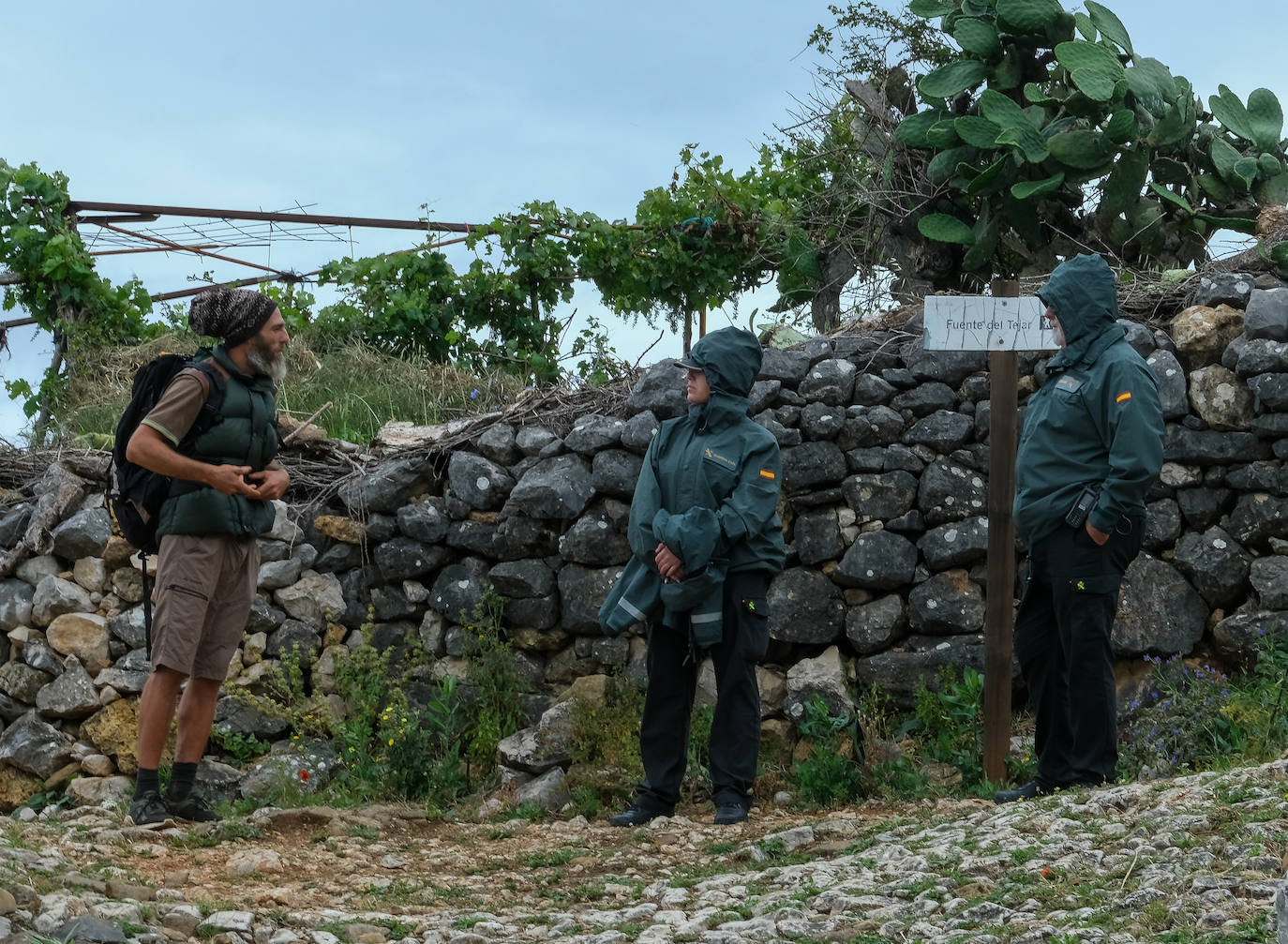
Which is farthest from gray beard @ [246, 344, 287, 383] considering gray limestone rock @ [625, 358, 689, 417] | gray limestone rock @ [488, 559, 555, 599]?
gray limestone rock @ [625, 358, 689, 417]

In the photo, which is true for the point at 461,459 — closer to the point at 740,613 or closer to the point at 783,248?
the point at 740,613

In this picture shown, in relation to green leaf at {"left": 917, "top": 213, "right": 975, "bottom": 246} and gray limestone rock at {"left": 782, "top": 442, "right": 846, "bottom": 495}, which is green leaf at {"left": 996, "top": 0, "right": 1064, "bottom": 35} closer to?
green leaf at {"left": 917, "top": 213, "right": 975, "bottom": 246}

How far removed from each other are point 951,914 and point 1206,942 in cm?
75

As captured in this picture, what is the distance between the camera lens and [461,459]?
23.6 feet

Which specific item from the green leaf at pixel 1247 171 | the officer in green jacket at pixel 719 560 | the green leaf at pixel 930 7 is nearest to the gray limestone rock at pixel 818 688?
the officer in green jacket at pixel 719 560

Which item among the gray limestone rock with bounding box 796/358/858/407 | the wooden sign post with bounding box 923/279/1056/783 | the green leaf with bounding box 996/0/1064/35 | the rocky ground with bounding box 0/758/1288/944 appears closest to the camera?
the rocky ground with bounding box 0/758/1288/944

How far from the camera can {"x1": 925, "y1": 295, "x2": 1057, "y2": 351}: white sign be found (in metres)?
5.75

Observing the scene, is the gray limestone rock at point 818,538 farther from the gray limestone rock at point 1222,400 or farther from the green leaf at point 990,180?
the green leaf at point 990,180

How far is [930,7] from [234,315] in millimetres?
5303

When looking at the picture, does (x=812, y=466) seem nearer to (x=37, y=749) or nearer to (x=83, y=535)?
(x=83, y=535)

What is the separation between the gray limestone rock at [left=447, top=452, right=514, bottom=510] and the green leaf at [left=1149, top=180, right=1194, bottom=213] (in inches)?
168

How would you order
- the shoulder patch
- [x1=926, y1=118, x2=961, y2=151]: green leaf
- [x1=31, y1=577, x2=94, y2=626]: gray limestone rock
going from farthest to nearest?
[x1=926, y1=118, x2=961, y2=151]: green leaf
[x1=31, y1=577, x2=94, y2=626]: gray limestone rock
the shoulder patch

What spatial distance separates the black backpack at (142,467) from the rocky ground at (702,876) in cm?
120

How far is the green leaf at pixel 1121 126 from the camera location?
760cm
